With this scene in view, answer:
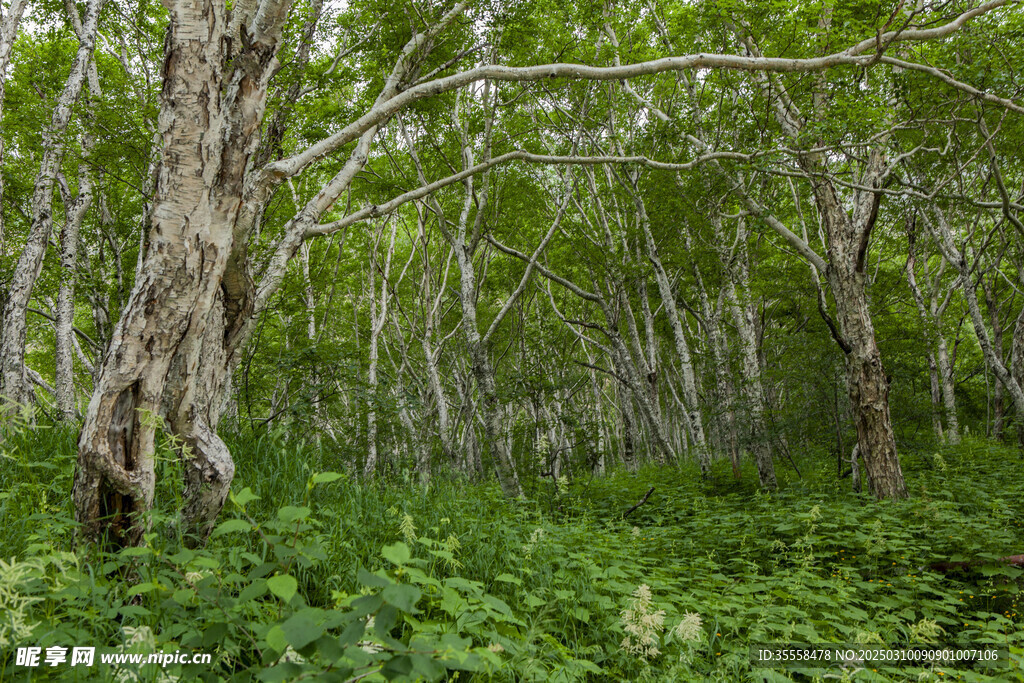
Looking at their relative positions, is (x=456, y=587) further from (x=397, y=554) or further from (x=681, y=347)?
(x=681, y=347)

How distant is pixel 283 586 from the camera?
1.57m

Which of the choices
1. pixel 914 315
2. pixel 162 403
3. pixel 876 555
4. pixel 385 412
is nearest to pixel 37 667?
pixel 162 403

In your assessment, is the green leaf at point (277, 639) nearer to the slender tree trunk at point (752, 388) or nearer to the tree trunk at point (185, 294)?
the tree trunk at point (185, 294)

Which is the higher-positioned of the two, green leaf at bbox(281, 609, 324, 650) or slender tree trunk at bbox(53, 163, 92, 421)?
slender tree trunk at bbox(53, 163, 92, 421)

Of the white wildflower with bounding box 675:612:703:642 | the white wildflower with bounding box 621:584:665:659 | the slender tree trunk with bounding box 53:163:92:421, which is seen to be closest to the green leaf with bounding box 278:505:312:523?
the white wildflower with bounding box 621:584:665:659

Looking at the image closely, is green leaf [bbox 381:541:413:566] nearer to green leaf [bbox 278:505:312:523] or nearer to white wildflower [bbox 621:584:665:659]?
green leaf [bbox 278:505:312:523]

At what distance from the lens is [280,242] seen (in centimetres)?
427

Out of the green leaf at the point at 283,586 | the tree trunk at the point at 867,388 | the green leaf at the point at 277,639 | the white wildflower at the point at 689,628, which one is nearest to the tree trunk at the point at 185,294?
the green leaf at the point at 283,586

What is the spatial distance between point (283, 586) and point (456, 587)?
1381mm

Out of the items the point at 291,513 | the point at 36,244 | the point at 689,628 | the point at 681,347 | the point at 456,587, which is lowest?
the point at 689,628

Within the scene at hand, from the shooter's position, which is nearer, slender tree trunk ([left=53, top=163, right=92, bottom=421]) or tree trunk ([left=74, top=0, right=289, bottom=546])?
tree trunk ([left=74, top=0, right=289, bottom=546])

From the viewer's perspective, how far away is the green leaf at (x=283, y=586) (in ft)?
5.02

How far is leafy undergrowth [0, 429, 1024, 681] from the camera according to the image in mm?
1774

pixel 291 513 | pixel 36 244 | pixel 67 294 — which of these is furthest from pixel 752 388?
pixel 67 294
